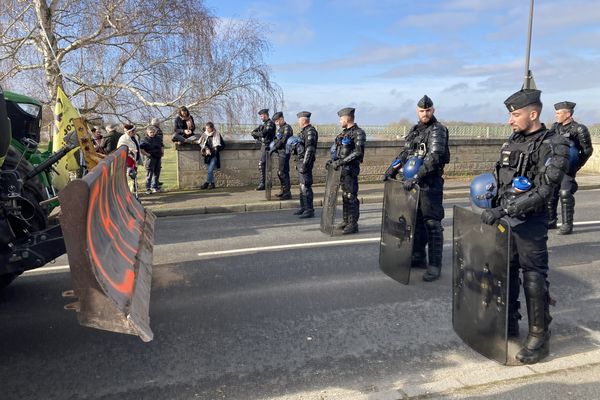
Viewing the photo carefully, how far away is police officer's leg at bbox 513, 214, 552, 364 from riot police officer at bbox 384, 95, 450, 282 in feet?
5.14

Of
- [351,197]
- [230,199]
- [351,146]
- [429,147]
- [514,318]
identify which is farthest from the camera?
[230,199]

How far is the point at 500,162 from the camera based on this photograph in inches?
141

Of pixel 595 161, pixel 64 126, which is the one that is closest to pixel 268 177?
pixel 64 126

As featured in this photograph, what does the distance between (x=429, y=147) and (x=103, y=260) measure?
3.48m

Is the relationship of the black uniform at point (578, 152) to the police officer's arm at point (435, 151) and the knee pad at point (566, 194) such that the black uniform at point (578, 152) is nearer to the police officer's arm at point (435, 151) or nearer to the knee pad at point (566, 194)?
the knee pad at point (566, 194)

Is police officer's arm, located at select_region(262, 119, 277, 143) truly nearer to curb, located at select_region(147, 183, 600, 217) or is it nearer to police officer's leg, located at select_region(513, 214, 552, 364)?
curb, located at select_region(147, 183, 600, 217)

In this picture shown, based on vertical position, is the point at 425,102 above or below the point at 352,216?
above

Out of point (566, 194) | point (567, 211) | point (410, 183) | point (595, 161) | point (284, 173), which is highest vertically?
point (595, 161)

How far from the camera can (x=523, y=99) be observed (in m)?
3.34

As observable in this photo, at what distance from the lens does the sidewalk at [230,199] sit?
10062 millimetres

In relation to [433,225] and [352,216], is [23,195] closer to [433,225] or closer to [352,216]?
[433,225]

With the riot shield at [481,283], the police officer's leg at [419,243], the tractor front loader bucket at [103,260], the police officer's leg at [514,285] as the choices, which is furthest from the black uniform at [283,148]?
the police officer's leg at [514,285]

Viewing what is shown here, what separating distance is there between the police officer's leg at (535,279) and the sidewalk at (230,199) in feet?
24.1

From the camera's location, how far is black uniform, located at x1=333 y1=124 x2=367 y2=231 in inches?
274
